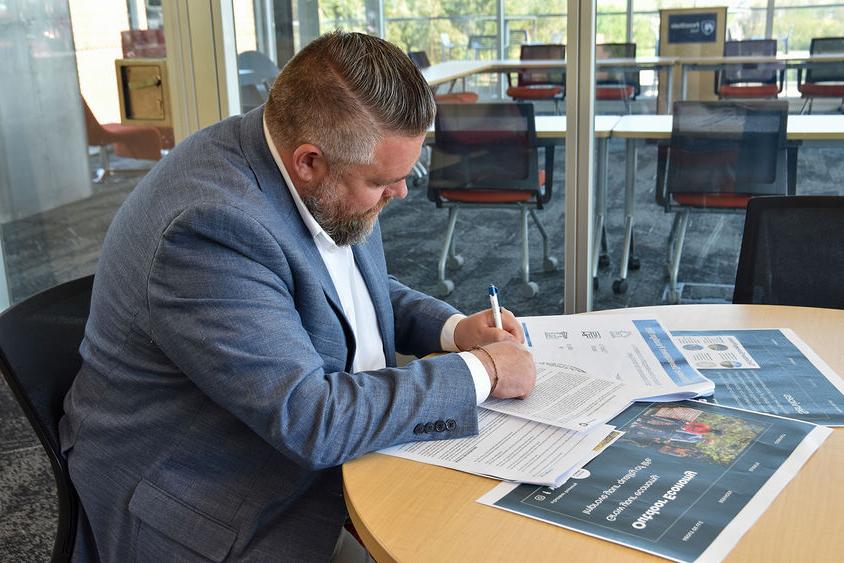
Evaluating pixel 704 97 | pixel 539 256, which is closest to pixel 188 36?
pixel 539 256

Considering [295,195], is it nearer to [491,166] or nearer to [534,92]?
[534,92]

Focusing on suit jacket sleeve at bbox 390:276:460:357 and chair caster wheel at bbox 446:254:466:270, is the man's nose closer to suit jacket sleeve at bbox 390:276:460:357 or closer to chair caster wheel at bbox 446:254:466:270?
suit jacket sleeve at bbox 390:276:460:357

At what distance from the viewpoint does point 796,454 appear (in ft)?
4.21

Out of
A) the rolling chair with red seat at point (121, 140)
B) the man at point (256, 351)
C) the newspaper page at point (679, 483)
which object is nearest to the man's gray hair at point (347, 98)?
the man at point (256, 351)

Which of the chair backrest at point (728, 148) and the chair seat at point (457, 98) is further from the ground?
the chair seat at point (457, 98)

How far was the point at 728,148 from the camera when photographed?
316 centimetres

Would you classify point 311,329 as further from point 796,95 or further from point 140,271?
point 796,95

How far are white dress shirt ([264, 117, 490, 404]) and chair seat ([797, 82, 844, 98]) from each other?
1.79 m

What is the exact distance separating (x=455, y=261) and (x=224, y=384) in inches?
91.5

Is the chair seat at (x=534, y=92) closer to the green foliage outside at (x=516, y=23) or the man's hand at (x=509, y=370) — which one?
the green foliage outside at (x=516, y=23)

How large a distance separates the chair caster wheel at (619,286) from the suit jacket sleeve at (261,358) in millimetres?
2081

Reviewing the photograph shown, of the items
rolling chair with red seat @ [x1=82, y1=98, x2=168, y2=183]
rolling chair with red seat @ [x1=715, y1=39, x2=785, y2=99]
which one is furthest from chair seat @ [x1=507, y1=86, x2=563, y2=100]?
rolling chair with red seat @ [x1=82, y1=98, x2=168, y2=183]

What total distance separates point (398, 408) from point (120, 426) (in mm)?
470

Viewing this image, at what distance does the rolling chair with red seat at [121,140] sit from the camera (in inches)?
146
